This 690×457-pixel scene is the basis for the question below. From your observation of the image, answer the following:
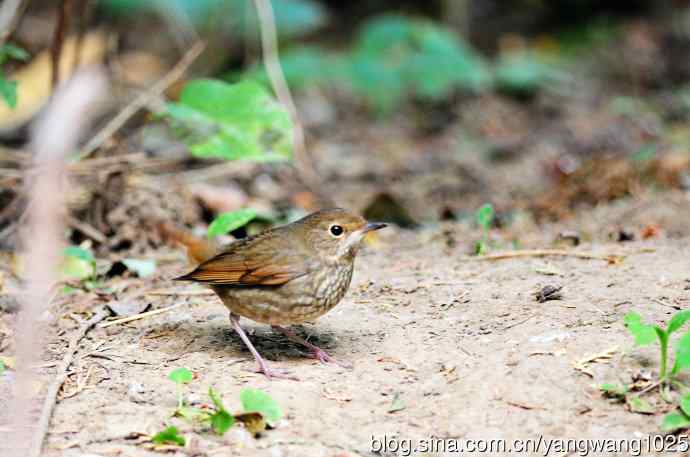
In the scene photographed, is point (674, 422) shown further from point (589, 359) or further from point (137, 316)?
point (137, 316)

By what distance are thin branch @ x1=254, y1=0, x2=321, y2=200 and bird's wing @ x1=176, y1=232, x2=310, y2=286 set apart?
187 centimetres

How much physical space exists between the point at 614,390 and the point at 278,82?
4526 mm

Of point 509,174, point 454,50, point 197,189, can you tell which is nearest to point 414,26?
point 454,50

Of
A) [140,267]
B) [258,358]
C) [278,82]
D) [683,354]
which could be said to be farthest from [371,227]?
[278,82]

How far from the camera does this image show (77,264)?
5.12 m

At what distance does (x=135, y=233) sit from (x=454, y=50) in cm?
518

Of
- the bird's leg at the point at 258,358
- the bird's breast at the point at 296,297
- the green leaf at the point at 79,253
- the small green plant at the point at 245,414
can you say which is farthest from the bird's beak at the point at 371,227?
the green leaf at the point at 79,253

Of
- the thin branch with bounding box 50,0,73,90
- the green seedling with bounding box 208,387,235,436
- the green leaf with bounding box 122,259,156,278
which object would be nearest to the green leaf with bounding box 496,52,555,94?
the thin branch with bounding box 50,0,73,90

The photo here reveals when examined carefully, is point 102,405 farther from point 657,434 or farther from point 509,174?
point 509,174

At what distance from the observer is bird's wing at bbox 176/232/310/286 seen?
394cm

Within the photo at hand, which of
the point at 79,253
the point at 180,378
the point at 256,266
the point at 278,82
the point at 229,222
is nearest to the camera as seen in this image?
the point at 180,378

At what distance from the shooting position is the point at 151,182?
6609mm

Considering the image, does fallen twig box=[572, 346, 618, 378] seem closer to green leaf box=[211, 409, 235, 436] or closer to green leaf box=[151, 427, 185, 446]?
green leaf box=[211, 409, 235, 436]

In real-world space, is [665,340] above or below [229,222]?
below
